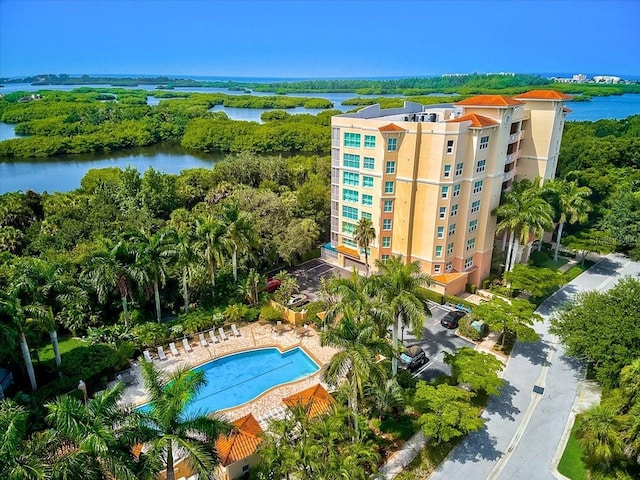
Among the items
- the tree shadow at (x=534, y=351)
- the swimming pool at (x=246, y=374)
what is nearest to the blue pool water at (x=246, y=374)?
the swimming pool at (x=246, y=374)

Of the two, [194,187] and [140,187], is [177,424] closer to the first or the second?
[140,187]

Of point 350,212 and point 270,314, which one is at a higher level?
point 350,212

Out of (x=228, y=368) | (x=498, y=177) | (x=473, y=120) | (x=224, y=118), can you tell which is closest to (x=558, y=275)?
(x=498, y=177)

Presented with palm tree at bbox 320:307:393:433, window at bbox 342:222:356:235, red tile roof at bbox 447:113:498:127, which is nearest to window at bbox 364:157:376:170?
window at bbox 342:222:356:235

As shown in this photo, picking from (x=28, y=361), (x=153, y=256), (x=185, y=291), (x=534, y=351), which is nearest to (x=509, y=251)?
(x=534, y=351)

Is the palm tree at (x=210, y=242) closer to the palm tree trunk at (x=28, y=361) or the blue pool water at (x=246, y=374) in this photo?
the blue pool water at (x=246, y=374)

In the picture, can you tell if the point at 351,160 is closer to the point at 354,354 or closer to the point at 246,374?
the point at 246,374
